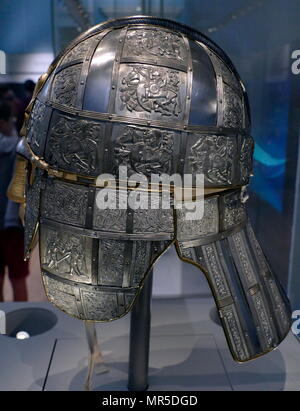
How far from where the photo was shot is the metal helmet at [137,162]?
4.11 ft

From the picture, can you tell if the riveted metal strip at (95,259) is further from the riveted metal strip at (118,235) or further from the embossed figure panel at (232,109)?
the embossed figure panel at (232,109)

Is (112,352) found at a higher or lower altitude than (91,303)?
lower

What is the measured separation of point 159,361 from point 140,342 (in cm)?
32

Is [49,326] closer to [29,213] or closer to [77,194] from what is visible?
[29,213]

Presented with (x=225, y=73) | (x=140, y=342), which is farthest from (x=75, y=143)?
(x=140, y=342)

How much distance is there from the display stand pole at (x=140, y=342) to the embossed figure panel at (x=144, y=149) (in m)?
0.59

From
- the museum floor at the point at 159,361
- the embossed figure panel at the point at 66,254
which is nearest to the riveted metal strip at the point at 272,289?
the museum floor at the point at 159,361

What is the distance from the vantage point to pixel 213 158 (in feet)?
4.33

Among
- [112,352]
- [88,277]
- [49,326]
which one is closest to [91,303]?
[88,277]

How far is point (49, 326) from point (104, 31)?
1.60m

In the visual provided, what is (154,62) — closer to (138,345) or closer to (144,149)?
(144,149)
